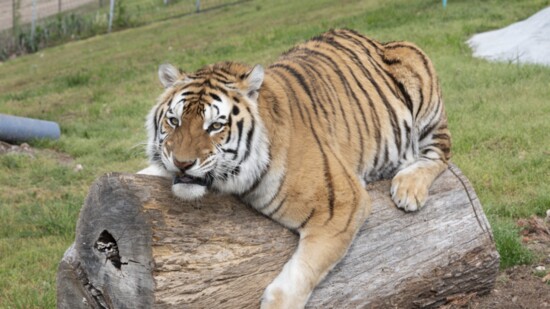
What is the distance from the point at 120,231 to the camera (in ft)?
12.8

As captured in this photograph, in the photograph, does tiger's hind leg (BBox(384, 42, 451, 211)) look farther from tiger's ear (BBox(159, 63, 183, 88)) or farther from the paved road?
the paved road

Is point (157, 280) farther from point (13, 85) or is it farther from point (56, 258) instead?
point (13, 85)

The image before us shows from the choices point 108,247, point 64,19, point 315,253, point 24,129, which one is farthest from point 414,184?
point 64,19

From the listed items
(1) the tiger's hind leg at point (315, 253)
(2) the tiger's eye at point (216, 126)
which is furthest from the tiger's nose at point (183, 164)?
(1) the tiger's hind leg at point (315, 253)

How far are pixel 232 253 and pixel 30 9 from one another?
25.5 metres

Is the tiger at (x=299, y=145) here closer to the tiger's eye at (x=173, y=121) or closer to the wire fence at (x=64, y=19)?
the tiger's eye at (x=173, y=121)

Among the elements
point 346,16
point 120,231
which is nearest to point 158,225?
point 120,231

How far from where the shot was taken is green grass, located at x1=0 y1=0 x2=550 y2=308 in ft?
22.8

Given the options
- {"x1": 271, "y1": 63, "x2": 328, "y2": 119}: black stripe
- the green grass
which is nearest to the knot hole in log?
{"x1": 271, "y1": 63, "x2": 328, "y2": 119}: black stripe

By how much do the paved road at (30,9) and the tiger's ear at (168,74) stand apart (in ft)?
71.9

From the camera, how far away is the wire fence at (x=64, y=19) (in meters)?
22.8

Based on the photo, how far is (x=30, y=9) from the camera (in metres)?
27.6

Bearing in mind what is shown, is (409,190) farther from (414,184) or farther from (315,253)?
(315,253)

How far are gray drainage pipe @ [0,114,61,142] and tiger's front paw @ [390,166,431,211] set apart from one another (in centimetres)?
694
